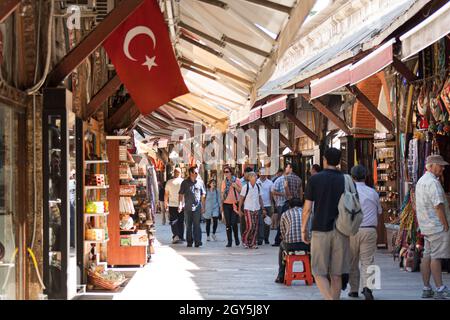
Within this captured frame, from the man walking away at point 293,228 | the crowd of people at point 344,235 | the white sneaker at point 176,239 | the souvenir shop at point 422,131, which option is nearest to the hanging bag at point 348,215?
the crowd of people at point 344,235

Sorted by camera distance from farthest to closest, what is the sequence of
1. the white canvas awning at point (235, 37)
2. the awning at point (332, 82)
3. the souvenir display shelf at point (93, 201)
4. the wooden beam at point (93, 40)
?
the awning at point (332, 82)
the souvenir display shelf at point (93, 201)
the white canvas awning at point (235, 37)
the wooden beam at point (93, 40)

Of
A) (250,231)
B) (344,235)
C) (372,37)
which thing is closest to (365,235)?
(344,235)

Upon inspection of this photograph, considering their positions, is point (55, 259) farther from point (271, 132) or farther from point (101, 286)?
point (271, 132)

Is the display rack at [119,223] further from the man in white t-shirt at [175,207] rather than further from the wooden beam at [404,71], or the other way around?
Result: the man in white t-shirt at [175,207]

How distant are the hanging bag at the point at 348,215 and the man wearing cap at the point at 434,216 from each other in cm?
167

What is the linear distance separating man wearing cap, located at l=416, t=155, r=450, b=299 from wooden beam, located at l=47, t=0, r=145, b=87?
3932 mm

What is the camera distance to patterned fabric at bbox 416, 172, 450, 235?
1084 centimetres

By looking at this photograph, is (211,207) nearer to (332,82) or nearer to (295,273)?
(332,82)

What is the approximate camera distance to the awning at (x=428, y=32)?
9.37 m

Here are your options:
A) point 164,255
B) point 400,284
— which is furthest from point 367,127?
point 400,284

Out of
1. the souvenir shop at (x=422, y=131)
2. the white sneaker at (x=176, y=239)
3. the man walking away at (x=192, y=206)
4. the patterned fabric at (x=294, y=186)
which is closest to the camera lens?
the souvenir shop at (x=422, y=131)

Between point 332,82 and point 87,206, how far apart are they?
186 inches

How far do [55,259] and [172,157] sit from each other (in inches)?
1284

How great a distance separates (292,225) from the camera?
12.5 metres
